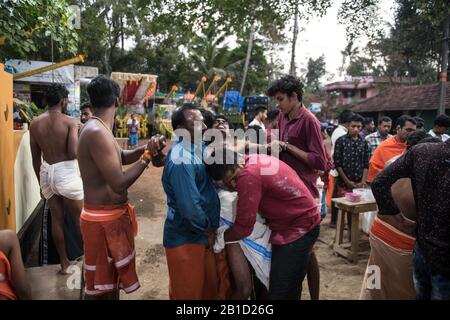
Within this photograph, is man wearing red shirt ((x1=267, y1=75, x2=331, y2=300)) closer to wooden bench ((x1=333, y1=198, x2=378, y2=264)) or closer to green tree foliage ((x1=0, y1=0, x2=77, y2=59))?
wooden bench ((x1=333, y1=198, x2=378, y2=264))

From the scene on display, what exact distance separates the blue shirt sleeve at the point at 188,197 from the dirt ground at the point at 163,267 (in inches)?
66.8

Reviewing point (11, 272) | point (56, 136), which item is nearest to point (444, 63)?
point (56, 136)

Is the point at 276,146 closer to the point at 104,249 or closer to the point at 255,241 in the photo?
the point at 255,241

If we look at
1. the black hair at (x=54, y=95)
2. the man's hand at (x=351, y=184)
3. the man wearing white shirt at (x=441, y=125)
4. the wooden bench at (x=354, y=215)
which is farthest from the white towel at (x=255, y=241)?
the man wearing white shirt at (x=441, y=125)

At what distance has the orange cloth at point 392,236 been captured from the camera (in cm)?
237

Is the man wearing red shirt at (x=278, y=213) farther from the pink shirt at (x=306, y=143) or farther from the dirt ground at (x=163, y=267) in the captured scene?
the dirt ground at (x=163, y=267)

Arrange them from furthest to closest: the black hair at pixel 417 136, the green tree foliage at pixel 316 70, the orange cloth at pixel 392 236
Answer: the green tree foliage at pixel 316 70
the black hair at pixel 417 136
the orange cloth at pixel 392 236

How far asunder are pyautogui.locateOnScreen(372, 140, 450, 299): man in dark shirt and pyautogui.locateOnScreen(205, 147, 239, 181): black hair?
0.98m

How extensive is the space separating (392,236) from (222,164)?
135 cm

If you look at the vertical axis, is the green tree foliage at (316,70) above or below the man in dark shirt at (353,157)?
above

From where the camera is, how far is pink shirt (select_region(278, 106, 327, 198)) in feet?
8.85

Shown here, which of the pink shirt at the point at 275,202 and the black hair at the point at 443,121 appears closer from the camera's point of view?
the pink shirt at the point at 275,202

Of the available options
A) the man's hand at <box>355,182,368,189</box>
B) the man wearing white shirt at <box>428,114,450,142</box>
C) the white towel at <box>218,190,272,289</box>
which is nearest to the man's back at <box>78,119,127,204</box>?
the white towel at <box>218,190,272,289</box>
